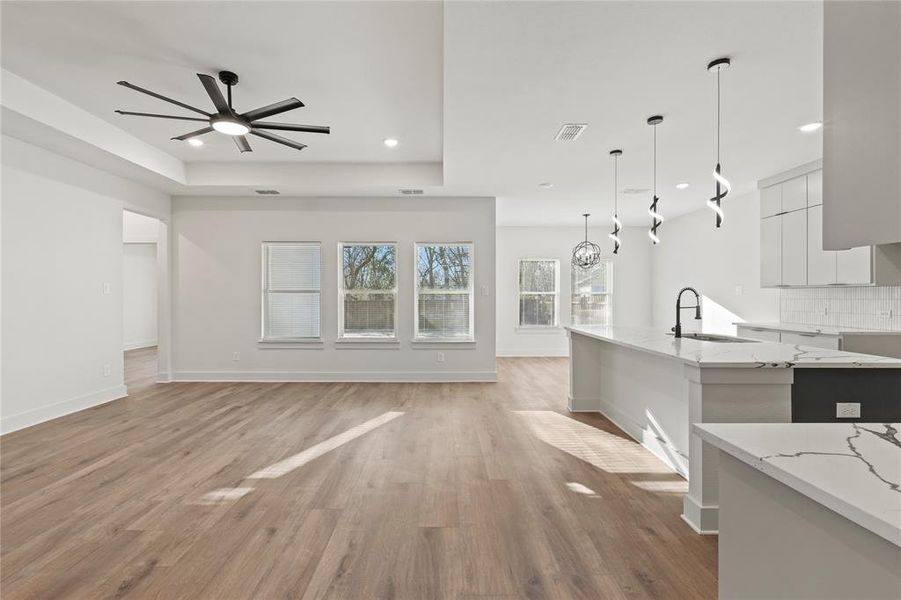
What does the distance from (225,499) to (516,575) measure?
1.84 meters

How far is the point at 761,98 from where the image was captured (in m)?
3.08

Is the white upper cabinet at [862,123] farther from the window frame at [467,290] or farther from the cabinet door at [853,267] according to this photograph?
the window frame at [467,290]

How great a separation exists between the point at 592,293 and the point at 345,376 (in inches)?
220

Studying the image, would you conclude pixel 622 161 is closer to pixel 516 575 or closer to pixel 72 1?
pixel 516 575


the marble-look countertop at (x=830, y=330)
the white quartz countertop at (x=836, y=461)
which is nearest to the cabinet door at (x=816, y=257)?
the marble-look countertop at (x=830, y=330)

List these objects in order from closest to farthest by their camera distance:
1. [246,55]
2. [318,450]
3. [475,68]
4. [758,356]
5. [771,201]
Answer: [758,356] < [475,68] < [246,55] < [318,450] < [771,201]

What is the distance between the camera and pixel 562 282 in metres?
8.93

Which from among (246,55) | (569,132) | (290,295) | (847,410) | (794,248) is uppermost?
(246,55)

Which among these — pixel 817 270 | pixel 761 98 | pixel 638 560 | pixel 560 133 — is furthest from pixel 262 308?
pixel 817 270

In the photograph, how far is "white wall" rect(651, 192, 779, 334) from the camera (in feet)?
19.5

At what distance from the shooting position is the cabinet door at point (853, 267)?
13.5 ft

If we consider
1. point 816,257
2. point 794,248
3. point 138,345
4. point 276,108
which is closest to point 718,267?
point 794,248

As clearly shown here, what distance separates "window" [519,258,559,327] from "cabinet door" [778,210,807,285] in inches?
169

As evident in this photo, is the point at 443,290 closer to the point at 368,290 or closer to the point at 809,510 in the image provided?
the point at 368,290
